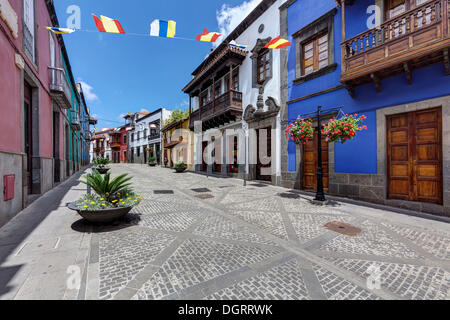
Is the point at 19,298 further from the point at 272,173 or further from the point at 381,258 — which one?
the point at 272,173

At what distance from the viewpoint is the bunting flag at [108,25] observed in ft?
18.1

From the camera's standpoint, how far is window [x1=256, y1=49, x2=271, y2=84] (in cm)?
1071

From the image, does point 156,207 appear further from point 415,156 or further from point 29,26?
point 415,156

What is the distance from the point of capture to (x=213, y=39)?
6.84 metres

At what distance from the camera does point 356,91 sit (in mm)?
6773

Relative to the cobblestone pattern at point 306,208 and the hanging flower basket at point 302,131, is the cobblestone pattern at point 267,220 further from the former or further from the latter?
the hanging flower basket at point 302,131

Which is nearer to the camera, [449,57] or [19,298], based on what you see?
[19,298]

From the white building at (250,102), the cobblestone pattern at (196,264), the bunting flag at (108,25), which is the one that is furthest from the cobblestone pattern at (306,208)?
the bunting flag at (108,25)

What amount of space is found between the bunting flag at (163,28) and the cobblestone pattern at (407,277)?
7.35 m

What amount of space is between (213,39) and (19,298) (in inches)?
308

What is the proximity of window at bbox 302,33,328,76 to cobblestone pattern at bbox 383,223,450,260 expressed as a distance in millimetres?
6872

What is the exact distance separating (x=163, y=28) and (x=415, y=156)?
28.6ft

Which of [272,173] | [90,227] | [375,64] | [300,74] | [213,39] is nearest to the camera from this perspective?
[90,227]
